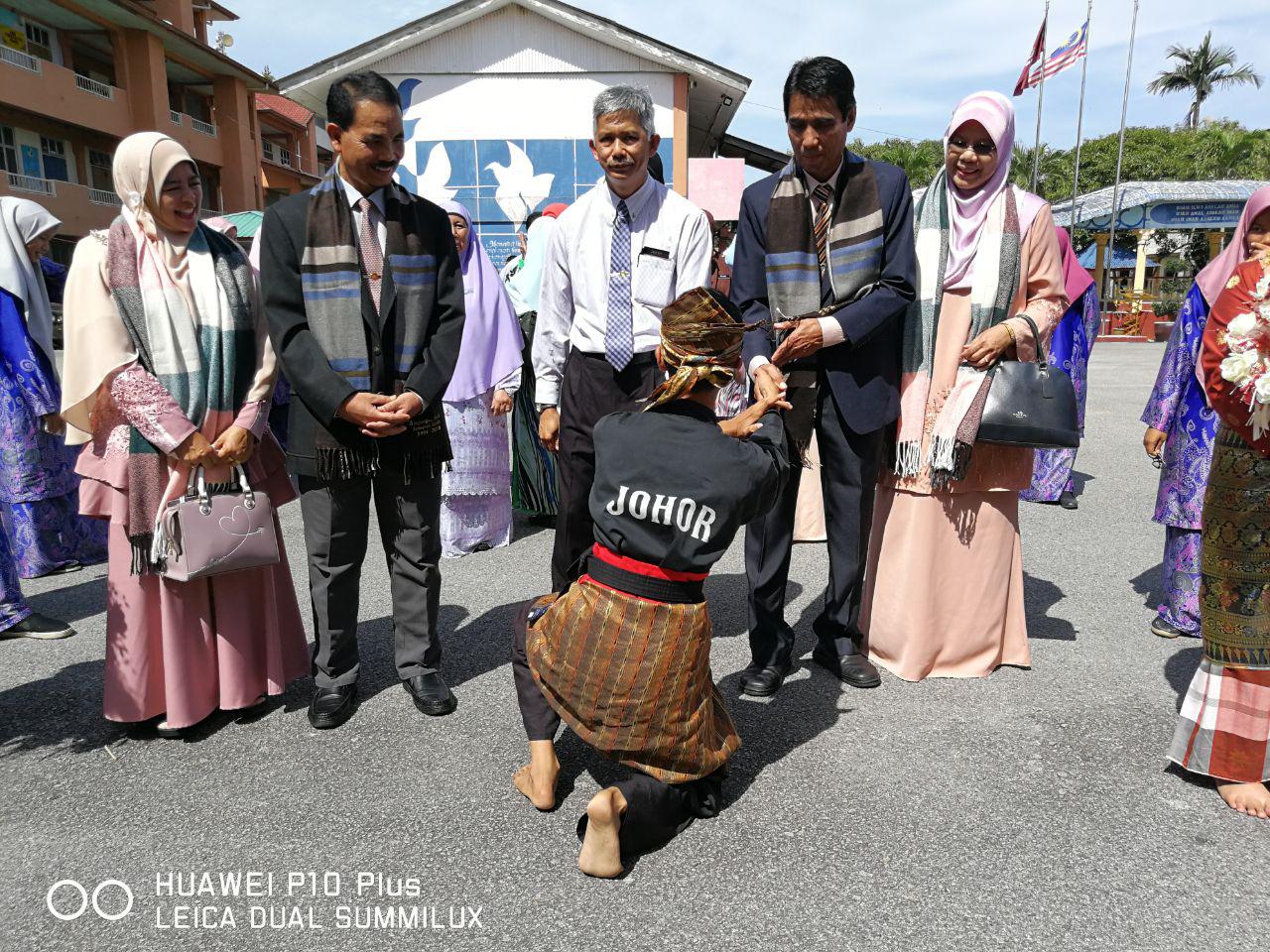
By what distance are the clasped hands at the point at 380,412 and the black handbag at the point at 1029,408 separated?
2.07 metres

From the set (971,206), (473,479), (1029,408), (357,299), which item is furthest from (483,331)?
(1029,408)

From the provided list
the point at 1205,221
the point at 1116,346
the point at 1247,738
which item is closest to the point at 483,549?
the point at 1247,738

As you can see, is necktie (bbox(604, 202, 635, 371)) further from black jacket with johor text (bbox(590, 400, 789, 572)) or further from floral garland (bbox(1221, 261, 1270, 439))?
floral garland (bbox(1221, 261, 1270, 439))

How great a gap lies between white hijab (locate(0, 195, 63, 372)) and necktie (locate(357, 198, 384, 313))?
2605mm

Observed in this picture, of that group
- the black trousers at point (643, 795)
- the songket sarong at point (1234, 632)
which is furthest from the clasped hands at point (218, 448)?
the songket sarong at point (1234, 632)

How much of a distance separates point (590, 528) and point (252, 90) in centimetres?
3226

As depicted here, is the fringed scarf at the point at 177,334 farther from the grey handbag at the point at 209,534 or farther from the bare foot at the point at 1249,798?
the bare foot at the point at 1249,798

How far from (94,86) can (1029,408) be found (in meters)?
27.9

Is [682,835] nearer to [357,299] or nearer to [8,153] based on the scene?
[357,299]

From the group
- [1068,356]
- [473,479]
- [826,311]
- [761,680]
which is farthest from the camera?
[1068,356]

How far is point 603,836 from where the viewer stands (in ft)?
7.44

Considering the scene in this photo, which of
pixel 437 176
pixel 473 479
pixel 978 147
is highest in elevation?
pixel 437 176

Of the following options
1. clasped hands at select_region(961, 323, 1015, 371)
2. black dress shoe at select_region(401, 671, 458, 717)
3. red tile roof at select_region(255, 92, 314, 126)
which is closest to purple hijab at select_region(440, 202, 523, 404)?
black dress shoe at select_region(401, 671, 458, 717)

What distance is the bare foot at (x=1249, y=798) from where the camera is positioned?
258cm
